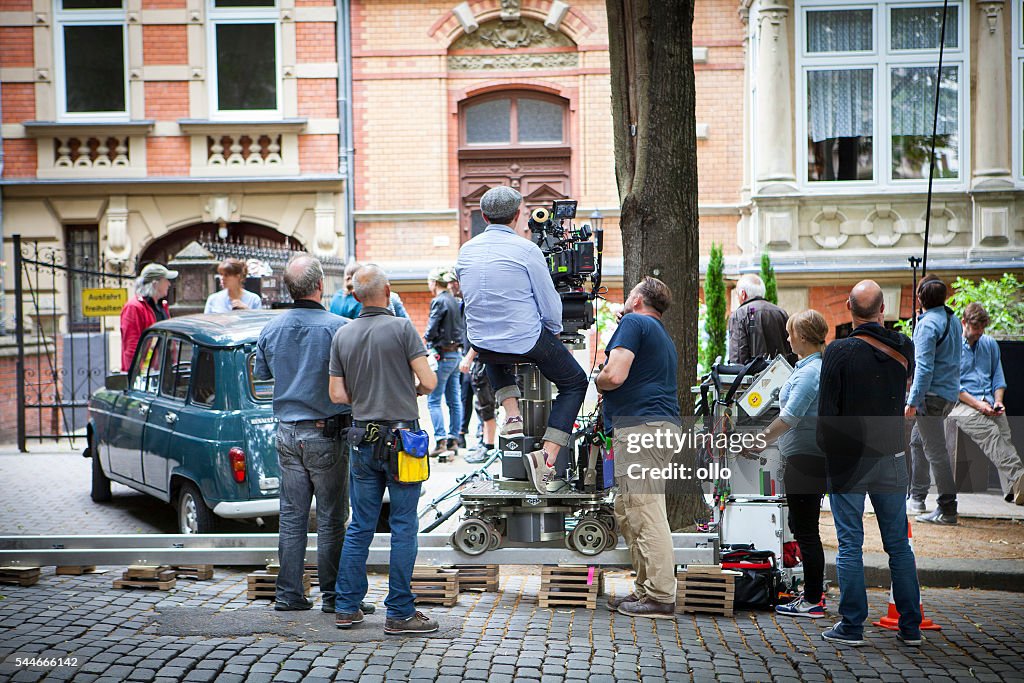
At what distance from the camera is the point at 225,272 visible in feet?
36.1

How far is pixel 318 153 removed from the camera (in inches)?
708

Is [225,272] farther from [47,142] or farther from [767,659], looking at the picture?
[47,142]

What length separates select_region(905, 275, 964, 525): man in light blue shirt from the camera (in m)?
9.52

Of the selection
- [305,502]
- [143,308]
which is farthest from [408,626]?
[143,308]

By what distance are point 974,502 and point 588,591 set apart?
527 centimetres

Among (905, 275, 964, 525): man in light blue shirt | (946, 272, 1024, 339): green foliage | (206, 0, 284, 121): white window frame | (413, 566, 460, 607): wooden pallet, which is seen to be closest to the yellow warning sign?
(206, 0, 284, 121): white window frame

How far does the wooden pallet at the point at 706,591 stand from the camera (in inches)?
275

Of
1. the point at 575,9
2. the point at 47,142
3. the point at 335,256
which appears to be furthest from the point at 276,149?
the point at 575,9

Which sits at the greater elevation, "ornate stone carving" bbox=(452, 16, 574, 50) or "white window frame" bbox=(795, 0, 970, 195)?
"ornate stone carving" bbox=(452, 16, 574, 50)

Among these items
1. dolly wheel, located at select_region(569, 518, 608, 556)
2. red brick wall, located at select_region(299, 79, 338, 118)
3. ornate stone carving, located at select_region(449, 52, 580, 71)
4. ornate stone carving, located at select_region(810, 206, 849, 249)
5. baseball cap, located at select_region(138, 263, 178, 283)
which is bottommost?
dolly wheel, located at select_region(569, 518, 608, 556)

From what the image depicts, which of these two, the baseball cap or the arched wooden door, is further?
the arched wooden door

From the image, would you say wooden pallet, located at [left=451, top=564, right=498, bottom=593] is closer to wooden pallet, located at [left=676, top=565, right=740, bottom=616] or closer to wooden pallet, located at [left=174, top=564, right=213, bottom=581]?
wooden pallet, located at [left=676, top=565, right=740, bottom=616]

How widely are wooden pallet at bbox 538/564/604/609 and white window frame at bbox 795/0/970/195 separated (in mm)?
11090

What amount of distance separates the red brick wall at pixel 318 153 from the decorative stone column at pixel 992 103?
984 centimetres
